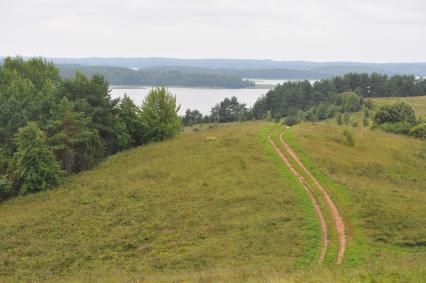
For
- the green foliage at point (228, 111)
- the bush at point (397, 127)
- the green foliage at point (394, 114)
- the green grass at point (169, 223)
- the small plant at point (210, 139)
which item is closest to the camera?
the green grass at point (169, 223)

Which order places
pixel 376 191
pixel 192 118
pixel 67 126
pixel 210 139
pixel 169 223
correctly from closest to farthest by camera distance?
pixel 169 223, pixel 376 191, pixel 67 126, pixel 210 139, pixel 192 118

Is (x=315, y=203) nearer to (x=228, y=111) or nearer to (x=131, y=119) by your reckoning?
(x=131, y=119)

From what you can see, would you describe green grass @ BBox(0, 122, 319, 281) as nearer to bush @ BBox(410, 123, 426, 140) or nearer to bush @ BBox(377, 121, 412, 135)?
bush @ BBox(410, 123, 426, 140)

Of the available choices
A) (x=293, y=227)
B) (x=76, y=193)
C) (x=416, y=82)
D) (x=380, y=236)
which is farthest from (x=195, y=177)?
(x=416, y=82)

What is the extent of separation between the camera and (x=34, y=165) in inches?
1684

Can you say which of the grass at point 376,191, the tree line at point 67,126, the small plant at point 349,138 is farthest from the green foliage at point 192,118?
the small plant at point 349,138

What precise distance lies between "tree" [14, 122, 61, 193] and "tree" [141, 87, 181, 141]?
16.6 metres

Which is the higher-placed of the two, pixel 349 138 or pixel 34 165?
pixel 349 138

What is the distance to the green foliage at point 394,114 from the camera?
220 ft

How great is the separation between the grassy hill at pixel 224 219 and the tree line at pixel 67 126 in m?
3.19

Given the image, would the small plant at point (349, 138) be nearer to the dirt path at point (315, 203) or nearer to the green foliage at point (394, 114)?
the dirt path at point (315, 203)

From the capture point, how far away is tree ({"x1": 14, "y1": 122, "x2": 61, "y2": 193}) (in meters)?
42.0

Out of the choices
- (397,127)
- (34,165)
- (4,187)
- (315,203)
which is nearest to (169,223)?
(315,203)

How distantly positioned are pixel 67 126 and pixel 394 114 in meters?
48.9
